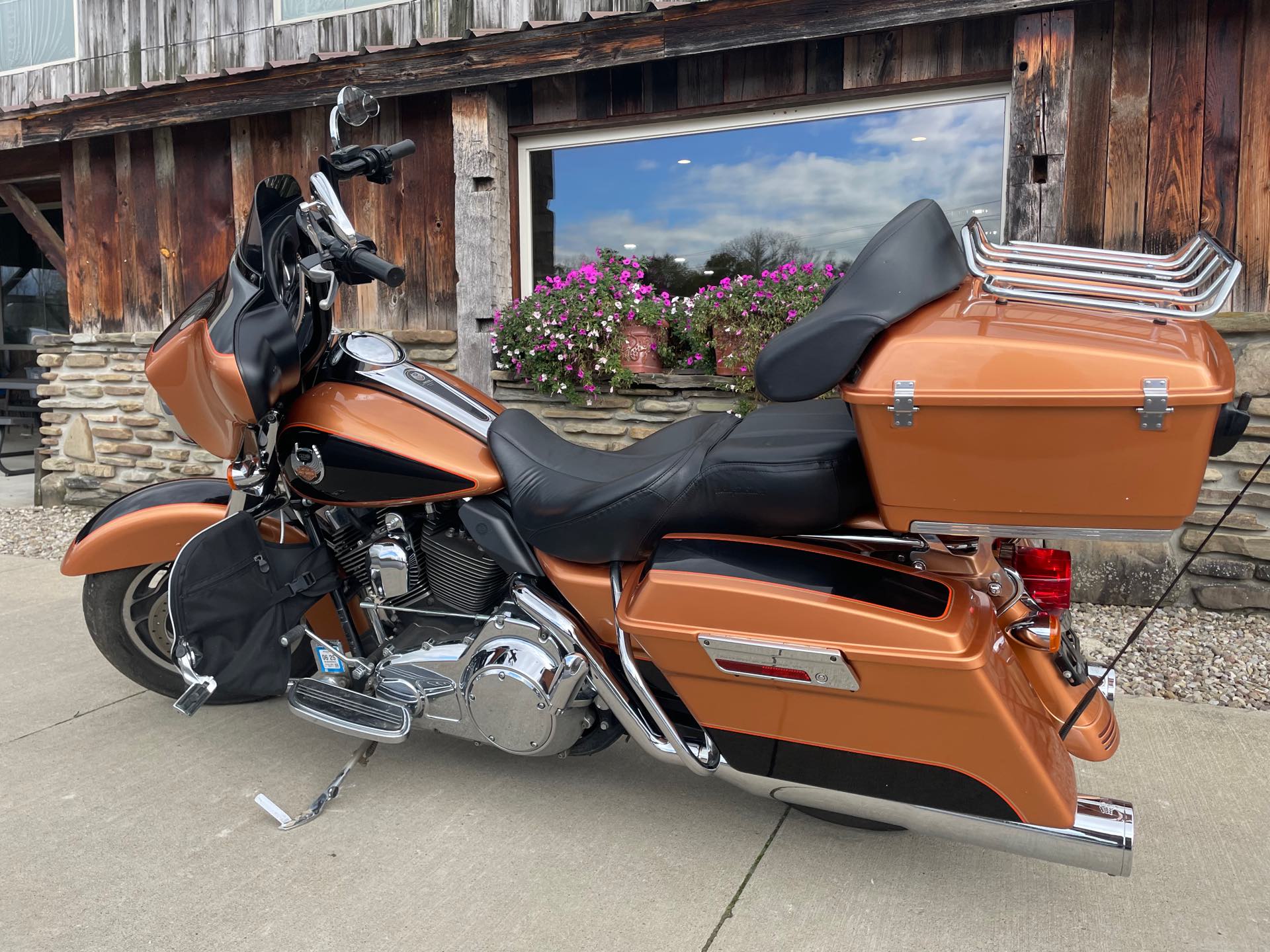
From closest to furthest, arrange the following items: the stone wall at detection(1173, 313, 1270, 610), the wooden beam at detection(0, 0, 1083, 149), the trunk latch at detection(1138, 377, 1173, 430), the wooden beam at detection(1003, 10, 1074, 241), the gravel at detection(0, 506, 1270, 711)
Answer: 1. the trunk latch at detection(1138, 377, 1173, 430)
2. the gravel at detection(0, 506, 1270, 711)
3. the stone wall at detection(1173, 313, 1270, 610)
4. the wooden beam at detection(1003, 10, 1074, 241)
5. the wooden beam at detection(0, 0, 1083, 149)

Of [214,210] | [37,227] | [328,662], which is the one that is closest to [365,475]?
[328,662]

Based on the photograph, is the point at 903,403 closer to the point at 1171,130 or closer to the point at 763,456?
the point at 763,456

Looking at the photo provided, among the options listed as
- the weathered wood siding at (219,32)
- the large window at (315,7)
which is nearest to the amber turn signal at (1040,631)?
the weathered wood siding at (219,32)

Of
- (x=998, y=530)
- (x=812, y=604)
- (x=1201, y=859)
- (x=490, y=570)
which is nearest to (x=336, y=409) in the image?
(x=490, y=570)

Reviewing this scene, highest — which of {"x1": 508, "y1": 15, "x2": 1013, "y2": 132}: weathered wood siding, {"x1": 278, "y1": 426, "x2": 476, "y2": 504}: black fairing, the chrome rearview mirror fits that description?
{"x1": 508, "y1": 15, "x2": 1013, "y2": 132}: weathered wood siding

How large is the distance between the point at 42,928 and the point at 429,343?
3465 millimetres

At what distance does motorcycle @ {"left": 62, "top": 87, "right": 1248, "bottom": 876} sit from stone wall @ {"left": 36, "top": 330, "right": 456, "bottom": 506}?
11.7 feet

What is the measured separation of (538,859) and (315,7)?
5.08 m

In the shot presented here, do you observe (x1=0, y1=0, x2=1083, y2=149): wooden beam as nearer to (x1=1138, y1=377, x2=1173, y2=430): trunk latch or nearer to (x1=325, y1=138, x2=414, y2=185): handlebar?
(x1=325, y1=138, x2=414, y2=185): handlebar

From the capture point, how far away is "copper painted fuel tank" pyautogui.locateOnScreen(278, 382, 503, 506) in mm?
2000

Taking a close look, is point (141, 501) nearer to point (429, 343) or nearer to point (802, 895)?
point (802, 895)

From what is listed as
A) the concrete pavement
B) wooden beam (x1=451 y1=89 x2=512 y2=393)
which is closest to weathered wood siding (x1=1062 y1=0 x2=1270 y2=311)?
the concrete pavement

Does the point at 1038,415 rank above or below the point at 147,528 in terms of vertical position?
above

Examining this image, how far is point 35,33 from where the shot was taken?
6.31m
